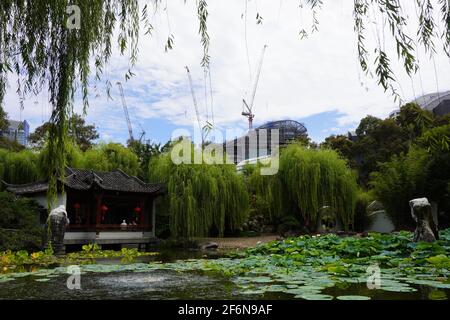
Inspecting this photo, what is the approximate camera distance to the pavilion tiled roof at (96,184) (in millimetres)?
14680

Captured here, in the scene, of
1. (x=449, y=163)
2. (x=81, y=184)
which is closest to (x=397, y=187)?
(x=449, y=163)

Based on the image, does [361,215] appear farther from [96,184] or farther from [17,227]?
[17,227]

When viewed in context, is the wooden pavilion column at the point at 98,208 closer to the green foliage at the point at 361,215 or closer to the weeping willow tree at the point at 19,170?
the weeping willow tree at the point at 19,170

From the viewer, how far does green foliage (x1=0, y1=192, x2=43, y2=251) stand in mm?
10151

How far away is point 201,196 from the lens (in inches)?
643

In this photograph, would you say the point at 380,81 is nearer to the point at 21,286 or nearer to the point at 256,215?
the point at 21,286

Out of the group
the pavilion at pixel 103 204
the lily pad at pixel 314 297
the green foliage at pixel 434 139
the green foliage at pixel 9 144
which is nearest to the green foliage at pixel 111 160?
the pavilion at pixel 103 204

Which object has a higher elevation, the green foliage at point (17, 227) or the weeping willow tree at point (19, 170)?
the weeping willow tree at point (19, 170)

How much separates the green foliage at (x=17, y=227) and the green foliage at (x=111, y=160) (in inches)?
284

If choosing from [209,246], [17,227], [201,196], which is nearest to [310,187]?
[201,196]

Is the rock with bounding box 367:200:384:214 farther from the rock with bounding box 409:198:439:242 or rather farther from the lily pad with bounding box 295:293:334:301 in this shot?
the lily pad with bounding box 295:293:334:301

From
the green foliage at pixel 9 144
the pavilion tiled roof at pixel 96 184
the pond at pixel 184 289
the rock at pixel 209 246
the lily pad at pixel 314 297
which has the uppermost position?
the green foliage at pixel 9 144
